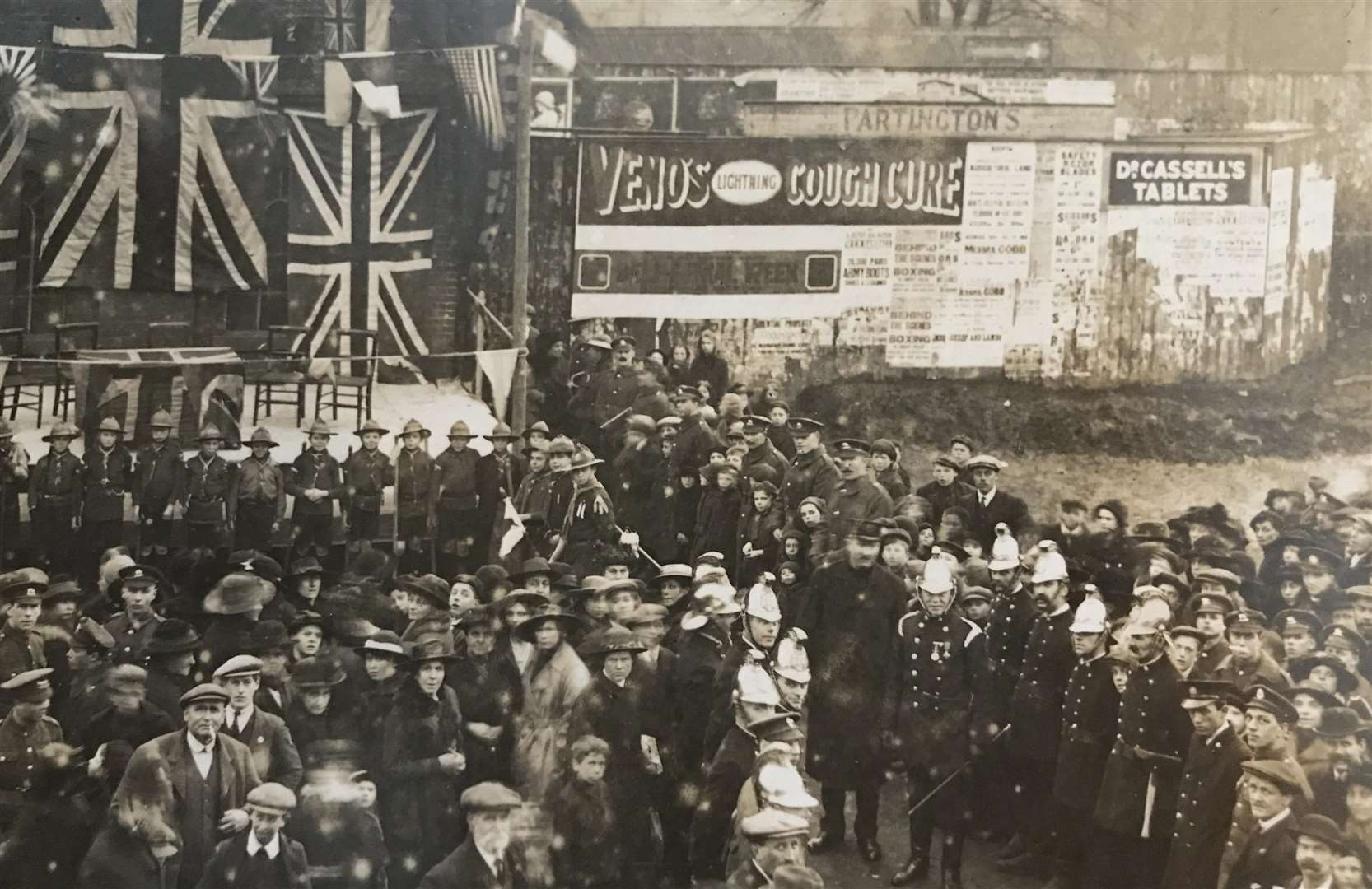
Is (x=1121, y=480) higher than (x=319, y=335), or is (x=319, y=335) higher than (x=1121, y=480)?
(x=319, y=335)

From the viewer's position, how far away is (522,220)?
6.90m

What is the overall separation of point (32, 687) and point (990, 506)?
4388 mm

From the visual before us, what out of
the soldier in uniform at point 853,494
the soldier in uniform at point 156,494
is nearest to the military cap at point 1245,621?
the soldier in uniform at point 853,494

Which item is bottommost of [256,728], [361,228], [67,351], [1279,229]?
[256,728]

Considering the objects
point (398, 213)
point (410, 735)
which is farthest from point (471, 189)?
point (410, 735)

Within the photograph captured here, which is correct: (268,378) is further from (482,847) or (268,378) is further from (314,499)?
(482,847)

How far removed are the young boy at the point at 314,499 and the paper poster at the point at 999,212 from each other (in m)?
3.13

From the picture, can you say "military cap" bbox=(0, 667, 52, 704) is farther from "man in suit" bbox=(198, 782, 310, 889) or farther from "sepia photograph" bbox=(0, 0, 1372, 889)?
"man in suit" bbox=(198, 782, 310, 889)

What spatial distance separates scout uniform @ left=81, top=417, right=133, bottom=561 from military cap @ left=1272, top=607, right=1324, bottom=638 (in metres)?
5.34

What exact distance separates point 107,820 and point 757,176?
411cm

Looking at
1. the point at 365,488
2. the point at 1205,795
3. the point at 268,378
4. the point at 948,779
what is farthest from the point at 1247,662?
the point at 268,378

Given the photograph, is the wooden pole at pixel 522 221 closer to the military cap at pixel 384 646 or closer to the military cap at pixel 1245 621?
the military cap at pixel 384 646

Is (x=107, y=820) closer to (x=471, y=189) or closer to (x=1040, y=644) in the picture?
(x=471, y=189)

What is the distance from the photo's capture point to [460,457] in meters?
6.84
